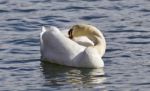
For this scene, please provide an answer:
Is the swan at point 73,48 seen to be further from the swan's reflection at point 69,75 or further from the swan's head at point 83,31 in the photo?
the swan's reflection at point 69,75

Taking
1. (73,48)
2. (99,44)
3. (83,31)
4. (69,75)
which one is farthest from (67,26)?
(69,75)

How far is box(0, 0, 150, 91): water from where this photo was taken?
12922mm

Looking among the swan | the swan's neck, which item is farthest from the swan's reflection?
the swan's neck

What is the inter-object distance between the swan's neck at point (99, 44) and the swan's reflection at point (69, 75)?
0.69 m

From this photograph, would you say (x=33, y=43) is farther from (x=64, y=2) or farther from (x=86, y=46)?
(x=64, y=2)

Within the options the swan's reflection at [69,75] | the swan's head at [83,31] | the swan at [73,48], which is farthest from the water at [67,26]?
the swan's head at [83,31]

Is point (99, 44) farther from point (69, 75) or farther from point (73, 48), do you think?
point (69, 75)

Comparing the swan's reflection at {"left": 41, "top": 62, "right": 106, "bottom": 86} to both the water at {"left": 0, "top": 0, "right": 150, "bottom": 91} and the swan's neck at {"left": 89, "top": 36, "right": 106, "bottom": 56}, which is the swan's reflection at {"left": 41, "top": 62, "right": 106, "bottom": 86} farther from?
the swan's neck at {"left": 89, "top": 36, "right": 106, "bottom": 56}

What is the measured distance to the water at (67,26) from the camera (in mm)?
12922

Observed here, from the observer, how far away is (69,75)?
44.8ft

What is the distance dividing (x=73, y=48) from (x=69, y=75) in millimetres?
807

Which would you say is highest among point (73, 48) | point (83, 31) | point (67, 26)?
point (83, 31)

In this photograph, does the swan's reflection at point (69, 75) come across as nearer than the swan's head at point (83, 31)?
Yes

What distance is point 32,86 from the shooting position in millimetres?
12695
